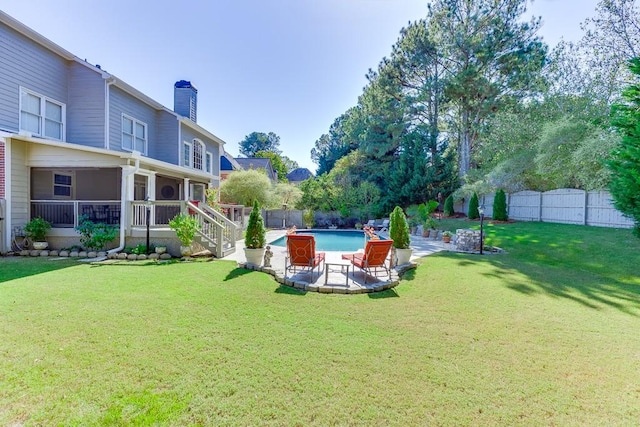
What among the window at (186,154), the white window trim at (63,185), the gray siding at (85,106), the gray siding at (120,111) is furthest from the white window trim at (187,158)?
the white window trim at (63,185)

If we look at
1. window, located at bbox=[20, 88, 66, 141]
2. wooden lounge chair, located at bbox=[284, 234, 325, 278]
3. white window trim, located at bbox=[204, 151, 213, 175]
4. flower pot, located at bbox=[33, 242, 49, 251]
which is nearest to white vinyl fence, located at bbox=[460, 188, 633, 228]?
wooden lounge chair, located at bbox=[284, 234, 325, 278]

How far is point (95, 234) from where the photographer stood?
1012cm

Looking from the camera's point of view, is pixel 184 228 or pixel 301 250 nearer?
pixel 301 250

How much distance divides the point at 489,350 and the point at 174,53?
1874 centimetres

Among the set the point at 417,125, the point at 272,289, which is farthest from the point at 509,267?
the point at 417,125

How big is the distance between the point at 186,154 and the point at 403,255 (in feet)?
47.7

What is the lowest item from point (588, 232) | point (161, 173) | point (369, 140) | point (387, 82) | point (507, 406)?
point (507, 406)

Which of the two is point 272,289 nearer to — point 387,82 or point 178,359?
point 178,359

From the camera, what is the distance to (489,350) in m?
4.06

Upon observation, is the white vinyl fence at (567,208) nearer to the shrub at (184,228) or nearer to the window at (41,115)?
the shrub at (184,228)

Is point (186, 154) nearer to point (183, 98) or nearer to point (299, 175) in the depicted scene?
point (183, 98)

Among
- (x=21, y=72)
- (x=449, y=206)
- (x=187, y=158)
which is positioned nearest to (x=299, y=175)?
(x=449, y=206)

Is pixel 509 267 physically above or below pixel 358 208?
below

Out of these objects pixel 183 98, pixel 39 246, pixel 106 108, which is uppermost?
pixel 183 98
